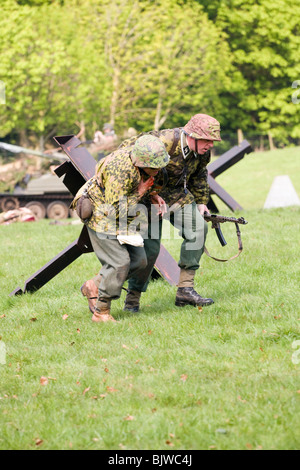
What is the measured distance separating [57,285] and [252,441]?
455 centimetres

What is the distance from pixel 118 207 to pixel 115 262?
1.79 feet

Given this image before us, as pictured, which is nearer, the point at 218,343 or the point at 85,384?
the point at 85,384

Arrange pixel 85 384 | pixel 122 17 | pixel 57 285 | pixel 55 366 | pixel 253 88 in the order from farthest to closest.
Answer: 1. pixel 253 88
2. pixel 122 17
3. pixel 57 285
4. pixel 55 366
5. pixel 85 384

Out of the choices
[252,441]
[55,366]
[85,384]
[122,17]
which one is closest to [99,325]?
[55,366]

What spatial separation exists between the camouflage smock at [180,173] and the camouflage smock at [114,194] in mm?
363

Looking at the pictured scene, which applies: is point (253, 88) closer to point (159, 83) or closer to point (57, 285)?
point (159, 83)

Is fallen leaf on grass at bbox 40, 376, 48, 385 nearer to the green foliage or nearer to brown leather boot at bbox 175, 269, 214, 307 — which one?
brown leather boot at bbox 175, 269, 214, 307

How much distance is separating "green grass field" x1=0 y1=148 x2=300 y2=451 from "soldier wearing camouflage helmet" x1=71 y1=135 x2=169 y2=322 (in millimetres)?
395

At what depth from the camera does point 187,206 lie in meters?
6.66

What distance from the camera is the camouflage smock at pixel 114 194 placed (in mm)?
5754

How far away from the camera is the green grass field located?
13.3 feet

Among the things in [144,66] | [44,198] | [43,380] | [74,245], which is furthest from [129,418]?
[144,66]

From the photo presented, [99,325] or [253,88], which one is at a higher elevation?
[99,325]

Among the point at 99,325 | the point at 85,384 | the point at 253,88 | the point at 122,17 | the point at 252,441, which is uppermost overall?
the point at 252,441
